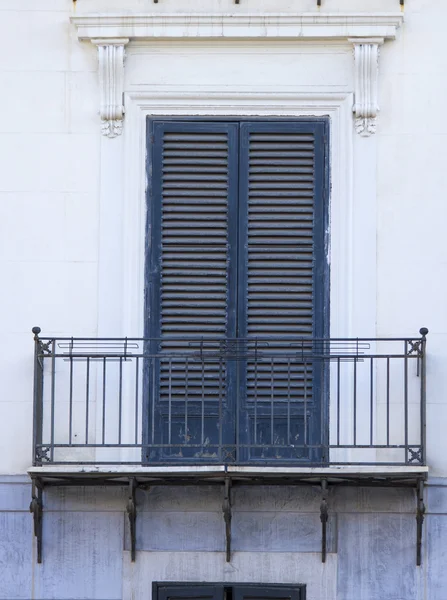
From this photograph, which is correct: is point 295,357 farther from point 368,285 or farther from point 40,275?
point 40,275

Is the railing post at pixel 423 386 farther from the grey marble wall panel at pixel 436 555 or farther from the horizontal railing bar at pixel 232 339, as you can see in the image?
the grey marble wall panel at pixel 436 555

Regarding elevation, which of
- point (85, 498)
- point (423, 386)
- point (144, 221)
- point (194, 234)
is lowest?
point (85, 498)

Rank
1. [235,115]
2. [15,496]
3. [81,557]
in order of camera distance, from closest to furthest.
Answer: [81,557]
[15,496]
[235,115]

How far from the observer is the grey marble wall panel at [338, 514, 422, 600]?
12.8 metres

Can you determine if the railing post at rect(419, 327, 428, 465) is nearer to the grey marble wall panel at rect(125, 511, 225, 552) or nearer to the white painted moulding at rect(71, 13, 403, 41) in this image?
the grey marble wall panel at rect(125, 511, 225, 552)

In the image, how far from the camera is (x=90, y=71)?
43.8 feet

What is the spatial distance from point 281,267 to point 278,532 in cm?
224

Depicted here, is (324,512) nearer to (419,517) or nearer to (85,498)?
(419,517)

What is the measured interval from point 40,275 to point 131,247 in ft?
2.65

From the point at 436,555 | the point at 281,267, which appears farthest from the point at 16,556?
the point at 436,555

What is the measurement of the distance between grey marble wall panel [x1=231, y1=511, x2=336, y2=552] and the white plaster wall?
61.1 inches

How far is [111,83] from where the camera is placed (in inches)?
522

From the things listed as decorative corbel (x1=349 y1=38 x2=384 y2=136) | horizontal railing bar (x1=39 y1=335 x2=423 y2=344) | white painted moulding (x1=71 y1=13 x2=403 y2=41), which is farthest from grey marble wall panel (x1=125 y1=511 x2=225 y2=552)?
white painted moulding (x1=71 y1=13 x2=403 y2=41)

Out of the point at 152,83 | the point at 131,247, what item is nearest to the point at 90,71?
the point at 152,83
